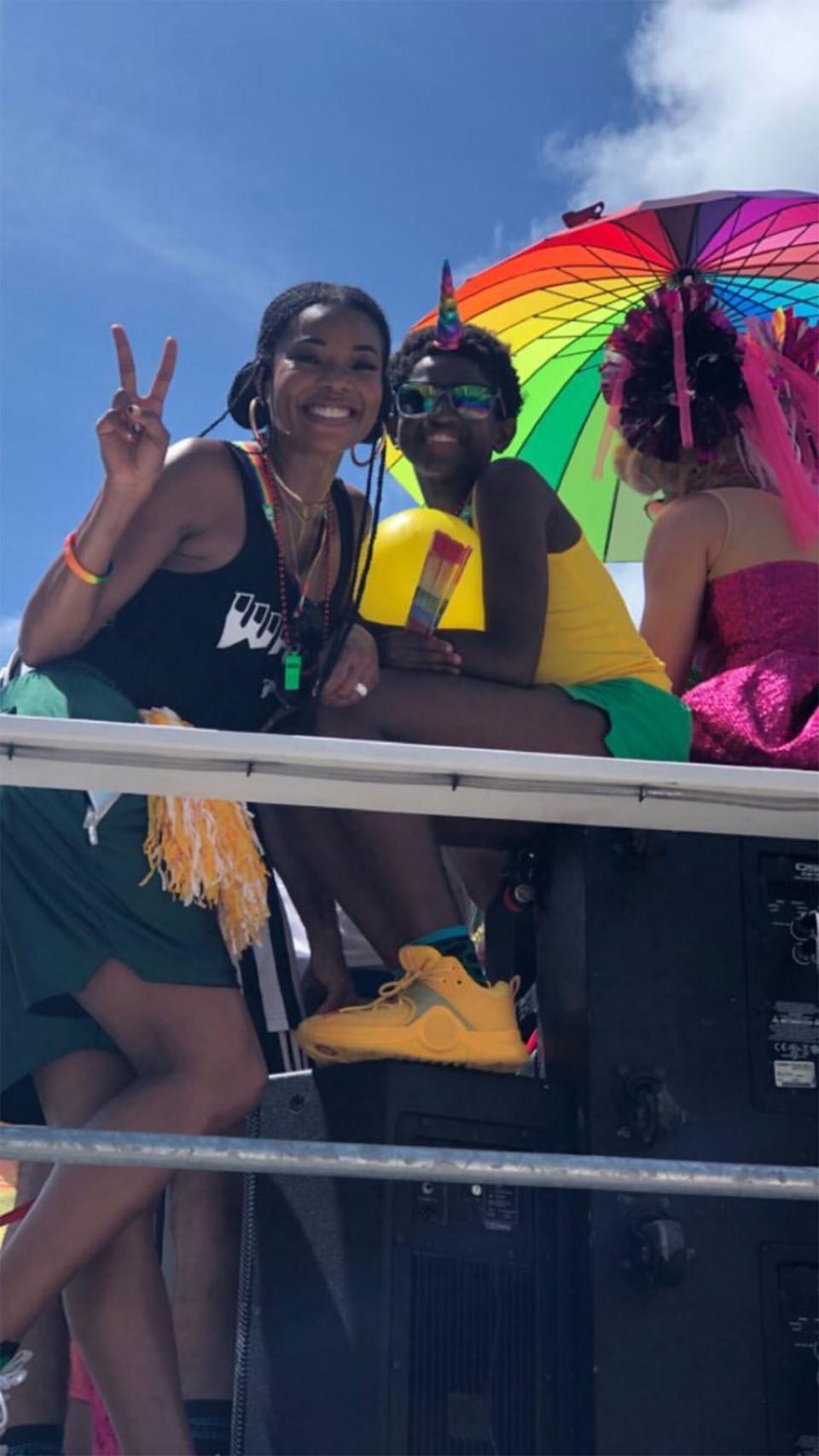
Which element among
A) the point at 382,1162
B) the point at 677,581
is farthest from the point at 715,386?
the point at 382,1162

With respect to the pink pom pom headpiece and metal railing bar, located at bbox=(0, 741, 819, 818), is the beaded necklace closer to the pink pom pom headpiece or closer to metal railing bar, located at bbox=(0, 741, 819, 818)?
metal railing bar, located at bbox=(0, 741, 819, 818)

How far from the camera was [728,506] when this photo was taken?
287 centimetres

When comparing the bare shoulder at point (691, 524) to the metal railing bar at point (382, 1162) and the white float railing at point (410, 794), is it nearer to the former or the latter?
the white float railing at point (410, 794)

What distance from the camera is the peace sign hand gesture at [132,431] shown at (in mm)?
2160

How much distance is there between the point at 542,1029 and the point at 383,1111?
0.33 metres

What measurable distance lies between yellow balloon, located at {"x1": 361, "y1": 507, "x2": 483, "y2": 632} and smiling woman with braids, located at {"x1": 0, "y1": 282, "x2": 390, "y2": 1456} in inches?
3.4

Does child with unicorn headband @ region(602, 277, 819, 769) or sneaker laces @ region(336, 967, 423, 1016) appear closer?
sneaker laces @ region(336, 967, 423, 1016)

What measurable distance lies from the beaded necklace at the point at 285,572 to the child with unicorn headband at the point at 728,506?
646mm

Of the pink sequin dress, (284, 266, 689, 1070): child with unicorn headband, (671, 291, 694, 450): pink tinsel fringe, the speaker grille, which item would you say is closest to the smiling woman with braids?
(284, 266, 689, 1070): child with unicorn headband

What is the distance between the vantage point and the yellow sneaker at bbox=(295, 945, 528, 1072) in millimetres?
2162

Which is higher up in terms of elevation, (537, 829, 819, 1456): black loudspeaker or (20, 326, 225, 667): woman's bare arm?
(20, 326, 225, 667): woman's bare arm

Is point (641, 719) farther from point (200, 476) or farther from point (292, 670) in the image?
point (200, 476)

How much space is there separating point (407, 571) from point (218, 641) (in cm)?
39

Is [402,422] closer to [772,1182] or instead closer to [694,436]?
[694,436]
